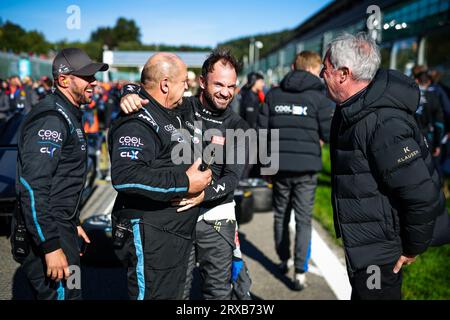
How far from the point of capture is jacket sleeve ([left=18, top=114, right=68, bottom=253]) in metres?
2.16

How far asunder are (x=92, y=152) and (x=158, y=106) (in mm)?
5091

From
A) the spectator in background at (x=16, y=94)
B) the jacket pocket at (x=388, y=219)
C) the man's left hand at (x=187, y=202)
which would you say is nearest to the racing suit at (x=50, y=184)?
the man's left hand at (x=187, y=202)

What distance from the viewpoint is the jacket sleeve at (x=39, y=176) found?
85.2 inches

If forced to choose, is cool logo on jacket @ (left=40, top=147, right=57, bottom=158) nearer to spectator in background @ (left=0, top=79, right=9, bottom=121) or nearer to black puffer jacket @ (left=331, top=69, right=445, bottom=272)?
black puffer jacket @ (left=331, top=69, right=445, bottom=272)

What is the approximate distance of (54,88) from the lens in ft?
8.30

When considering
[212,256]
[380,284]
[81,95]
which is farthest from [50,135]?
[380,284]

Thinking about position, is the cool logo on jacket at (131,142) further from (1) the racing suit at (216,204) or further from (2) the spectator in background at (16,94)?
(2) the spectator in background at (16,94)

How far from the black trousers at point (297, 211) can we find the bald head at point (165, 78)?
216 cm

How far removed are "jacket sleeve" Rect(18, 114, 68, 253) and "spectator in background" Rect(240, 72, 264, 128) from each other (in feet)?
23.1

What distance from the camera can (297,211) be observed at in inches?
168

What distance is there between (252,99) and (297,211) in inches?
211
